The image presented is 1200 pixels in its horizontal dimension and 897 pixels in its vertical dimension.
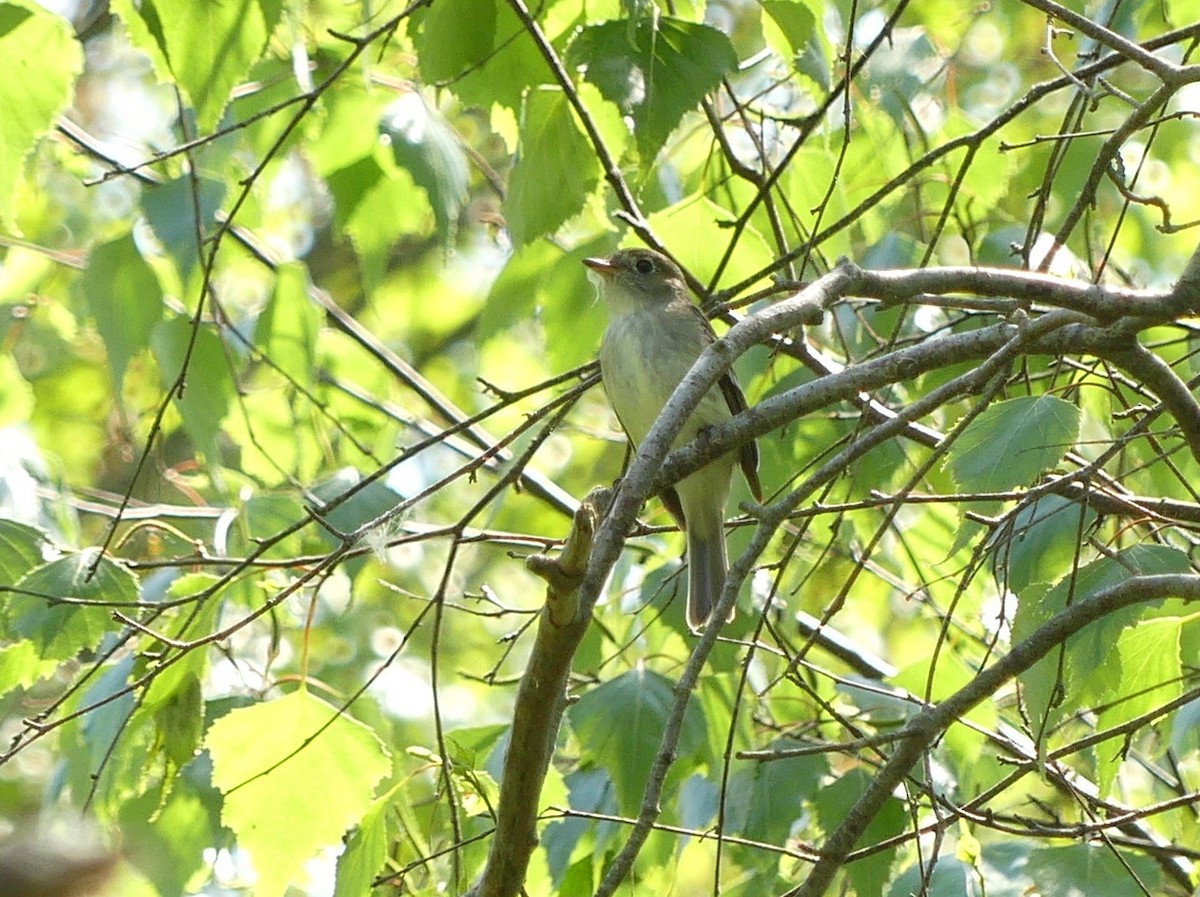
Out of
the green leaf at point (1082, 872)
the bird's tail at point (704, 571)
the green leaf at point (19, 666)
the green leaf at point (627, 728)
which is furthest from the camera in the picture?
the bird's tail at point (704, 571)

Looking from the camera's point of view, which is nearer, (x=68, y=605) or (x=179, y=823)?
(x=68, y=605)

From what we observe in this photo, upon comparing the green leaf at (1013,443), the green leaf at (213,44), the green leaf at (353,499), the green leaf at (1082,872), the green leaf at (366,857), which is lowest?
the green leaf at (1082,872)

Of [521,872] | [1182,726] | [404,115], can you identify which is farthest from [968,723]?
[404,115]

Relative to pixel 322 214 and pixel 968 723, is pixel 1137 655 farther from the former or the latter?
pixel 322 214

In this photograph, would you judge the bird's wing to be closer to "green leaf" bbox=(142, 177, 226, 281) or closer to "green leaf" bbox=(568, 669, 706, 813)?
"green leaf" bbox=(568, 669, 706, 813)

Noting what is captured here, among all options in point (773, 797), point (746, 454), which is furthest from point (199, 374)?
point (773, 797)

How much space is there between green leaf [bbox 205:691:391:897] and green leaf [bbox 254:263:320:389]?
4.12ft

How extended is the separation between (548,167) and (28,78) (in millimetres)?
972

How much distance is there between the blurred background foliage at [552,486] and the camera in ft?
9.57

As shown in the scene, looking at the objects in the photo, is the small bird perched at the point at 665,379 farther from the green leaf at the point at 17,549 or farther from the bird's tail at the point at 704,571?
the green leaf at the point at 17,549

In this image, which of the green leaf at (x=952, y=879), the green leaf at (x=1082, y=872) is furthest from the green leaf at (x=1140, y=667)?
the green leaf at (x=952, y=879)

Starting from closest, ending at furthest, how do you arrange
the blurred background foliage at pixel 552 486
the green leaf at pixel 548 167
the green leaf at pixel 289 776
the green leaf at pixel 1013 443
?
the green leaf at pixel 1013 443 < the blurred background foliage at pixel 552 486 < the green leaf at pixel 289 776 < the green leaf at pixel 548 167

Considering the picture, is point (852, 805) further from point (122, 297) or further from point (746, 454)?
point (122, 297)

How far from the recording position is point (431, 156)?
3.48 meters
